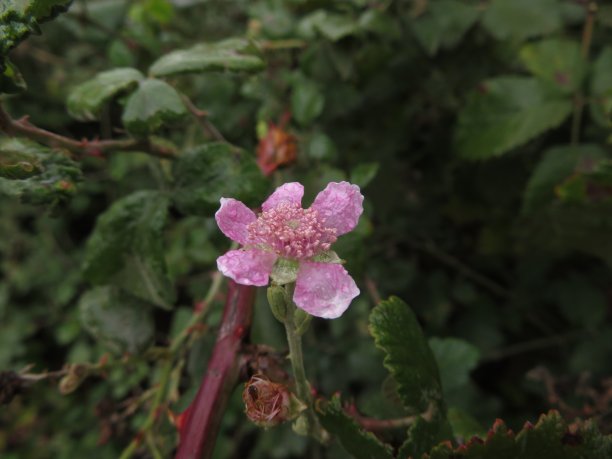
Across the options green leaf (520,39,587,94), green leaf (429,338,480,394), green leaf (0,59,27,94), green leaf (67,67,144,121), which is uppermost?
green leaf (0,59,27,94)

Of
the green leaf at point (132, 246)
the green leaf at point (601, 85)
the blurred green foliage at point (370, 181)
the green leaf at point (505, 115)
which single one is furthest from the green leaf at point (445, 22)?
the green leaf at point (132, 246)

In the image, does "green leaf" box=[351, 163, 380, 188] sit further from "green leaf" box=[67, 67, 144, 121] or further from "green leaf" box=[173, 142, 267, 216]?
"green leaf" box=[67, 67, 144, 121]

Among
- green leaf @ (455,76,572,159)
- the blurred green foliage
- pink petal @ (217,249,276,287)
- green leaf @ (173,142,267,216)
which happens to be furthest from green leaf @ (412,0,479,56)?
pink petal @ (217,249,276,287)

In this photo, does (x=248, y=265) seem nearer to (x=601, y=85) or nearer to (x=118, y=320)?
(x=118, y=320)

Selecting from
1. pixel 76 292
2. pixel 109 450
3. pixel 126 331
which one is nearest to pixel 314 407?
pixel 126 331

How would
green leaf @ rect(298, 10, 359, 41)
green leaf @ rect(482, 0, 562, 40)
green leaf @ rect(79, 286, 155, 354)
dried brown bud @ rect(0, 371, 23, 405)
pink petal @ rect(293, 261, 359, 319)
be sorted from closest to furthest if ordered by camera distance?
pink petal @ rect(293, 261, 359, 319)
dried brown bud @ rect(0, 371, 23, 405)
green leaf @ rect(79, 286, 155, 354)
green leaf @ rect(298, 10, 359, 41)
green leaf @ rect(482, 0, 562, 40)
